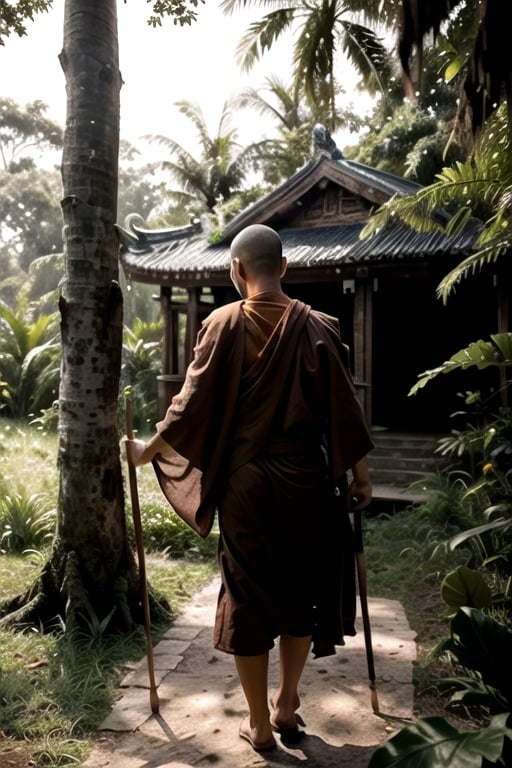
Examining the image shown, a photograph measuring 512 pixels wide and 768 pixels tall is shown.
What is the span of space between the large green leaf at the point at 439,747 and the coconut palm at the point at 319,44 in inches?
388

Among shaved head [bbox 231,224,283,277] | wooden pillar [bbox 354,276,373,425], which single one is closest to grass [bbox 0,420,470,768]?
shaved head [bbox 231,224,283,277]

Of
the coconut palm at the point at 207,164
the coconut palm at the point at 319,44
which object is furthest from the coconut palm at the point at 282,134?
the coconut palm at the point at 319,44

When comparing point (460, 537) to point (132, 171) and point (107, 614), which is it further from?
point (132, 171)

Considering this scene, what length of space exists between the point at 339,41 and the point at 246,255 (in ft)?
35.2

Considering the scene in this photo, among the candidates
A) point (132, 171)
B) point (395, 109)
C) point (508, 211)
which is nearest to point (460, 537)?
point (508, 211)

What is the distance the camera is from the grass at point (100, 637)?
9.12 feet

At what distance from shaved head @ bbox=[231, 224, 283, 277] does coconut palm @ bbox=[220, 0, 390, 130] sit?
836 centimetres

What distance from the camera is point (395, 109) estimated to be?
1842cm

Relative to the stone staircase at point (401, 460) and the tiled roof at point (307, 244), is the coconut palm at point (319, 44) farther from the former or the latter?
the stone staircase at point (401, 460)

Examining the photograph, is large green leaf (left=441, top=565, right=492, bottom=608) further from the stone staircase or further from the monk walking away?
the stone staircase

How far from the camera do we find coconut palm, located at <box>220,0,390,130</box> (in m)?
10.1

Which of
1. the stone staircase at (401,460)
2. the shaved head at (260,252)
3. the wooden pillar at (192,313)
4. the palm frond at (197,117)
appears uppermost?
the palm frond at (197,117)

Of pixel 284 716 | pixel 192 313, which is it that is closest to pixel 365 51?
pixel 192 313

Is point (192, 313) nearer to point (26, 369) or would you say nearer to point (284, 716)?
point (26, 369)
